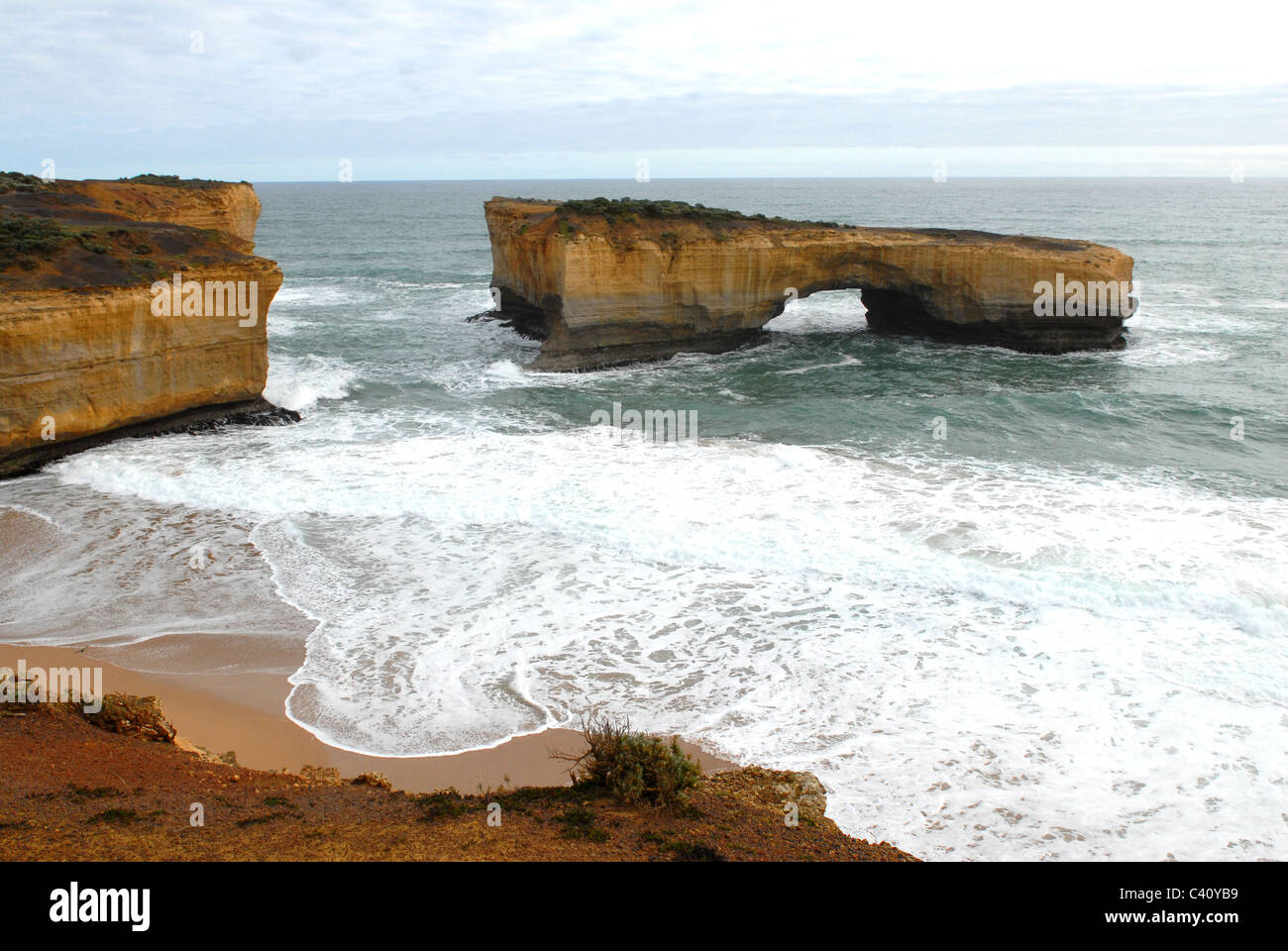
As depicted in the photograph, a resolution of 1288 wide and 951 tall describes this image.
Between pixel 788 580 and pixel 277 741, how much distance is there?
7523 mm

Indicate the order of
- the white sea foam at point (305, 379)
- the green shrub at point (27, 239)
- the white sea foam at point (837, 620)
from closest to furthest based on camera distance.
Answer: the white sea foam at point (837, 620) → the green shrub at point (27, 239) → the white sea foam at point (305, 379)

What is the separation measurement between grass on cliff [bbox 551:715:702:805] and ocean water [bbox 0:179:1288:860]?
1.93 meters

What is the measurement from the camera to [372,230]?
82.1 m

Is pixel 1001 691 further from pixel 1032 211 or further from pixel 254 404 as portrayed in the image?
pixel 1032 211

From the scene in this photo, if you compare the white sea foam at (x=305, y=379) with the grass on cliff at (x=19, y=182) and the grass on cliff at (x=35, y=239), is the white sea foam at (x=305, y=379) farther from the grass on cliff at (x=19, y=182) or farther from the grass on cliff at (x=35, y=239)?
the grass on cliff at (x=19, y=182)

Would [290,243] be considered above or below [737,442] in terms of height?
above

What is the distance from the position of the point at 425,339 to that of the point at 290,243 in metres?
43.8

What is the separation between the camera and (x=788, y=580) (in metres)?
13.6

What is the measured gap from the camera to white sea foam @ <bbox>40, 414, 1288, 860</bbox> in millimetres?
9094

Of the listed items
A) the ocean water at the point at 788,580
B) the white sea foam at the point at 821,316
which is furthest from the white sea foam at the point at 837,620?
the white sea foam at the point at 821,316

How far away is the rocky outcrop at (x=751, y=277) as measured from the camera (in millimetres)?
27531

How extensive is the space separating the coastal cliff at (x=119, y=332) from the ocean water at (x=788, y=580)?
990 mm
